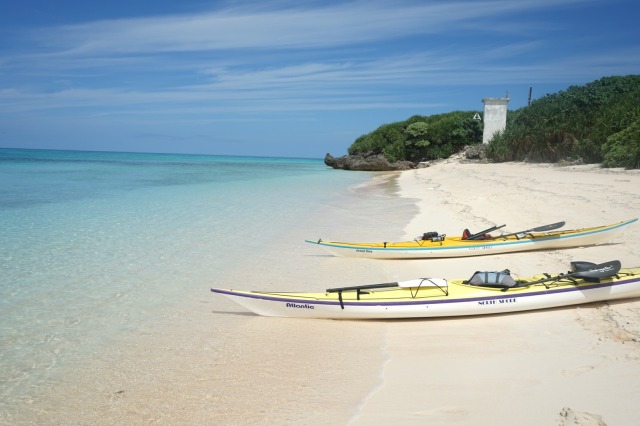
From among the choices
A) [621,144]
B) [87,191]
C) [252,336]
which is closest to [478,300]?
[252,336]

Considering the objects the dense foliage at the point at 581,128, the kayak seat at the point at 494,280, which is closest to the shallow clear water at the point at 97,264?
the kayak seat at the point at 494,280

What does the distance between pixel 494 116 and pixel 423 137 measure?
9.19 meters

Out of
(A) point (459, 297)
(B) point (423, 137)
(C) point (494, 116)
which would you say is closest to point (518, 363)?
(A) point (459, 297)

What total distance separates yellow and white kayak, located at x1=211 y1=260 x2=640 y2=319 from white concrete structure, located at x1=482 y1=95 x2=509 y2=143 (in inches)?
1325

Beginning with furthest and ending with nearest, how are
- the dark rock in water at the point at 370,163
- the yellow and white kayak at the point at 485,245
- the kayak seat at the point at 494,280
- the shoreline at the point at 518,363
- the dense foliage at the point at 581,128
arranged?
1. the dark rock in water at the point at 370,163
2. the dense foliage at the point at 581,128
3. the yellow and white kayak at the point at 485,245
4. the kayak seat at the point at 494,280
5. the shoreline at the point at 518,363

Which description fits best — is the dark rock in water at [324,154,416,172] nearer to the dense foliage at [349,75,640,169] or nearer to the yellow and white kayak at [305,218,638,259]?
the dense foliage at [349,75,640,169]

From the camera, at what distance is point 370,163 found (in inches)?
1907

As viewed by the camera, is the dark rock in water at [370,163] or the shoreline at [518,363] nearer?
the shoreline at [518,363]

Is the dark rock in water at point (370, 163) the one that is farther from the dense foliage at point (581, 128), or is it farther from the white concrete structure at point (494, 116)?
the dense foliage at point (581, 128)

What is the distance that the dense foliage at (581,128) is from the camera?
20250mm

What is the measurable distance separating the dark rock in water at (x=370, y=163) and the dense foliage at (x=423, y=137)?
65 centimetres

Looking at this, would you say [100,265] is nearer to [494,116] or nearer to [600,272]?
[600,272]

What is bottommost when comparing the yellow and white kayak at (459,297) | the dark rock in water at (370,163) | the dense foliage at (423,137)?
the yellow and white kayak at (459,297)

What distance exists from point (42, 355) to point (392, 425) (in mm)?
3808
